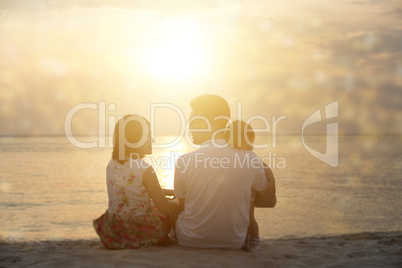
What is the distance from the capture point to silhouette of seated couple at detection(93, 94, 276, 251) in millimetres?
4004

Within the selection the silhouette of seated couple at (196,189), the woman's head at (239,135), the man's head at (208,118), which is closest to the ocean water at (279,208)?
the silhouette of seated couple at (196,189)

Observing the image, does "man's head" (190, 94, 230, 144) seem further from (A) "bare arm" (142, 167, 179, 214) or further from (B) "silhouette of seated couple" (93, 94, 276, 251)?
(A) "bare arm" (142, 167, 179, 214)

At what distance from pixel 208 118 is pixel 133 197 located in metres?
1.19

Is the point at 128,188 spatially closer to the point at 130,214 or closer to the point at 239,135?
the point at 130,214

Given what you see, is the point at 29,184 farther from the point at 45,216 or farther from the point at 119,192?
the point at 119,192

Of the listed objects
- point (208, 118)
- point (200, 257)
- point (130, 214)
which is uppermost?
point (208, 118)

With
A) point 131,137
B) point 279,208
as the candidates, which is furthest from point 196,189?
point 279,208

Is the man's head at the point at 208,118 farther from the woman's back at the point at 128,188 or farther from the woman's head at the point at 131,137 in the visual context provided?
the woman's back at the point at 128,188

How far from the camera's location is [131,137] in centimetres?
421

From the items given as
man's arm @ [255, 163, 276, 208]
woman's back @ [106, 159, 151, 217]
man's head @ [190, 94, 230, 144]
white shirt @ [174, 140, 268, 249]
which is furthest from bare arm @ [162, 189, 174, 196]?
man's arm @ [255, 163, 276, 208]

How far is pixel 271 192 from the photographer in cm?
425

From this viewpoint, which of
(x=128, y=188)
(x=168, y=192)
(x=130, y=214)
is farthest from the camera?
(x=168, y=192)

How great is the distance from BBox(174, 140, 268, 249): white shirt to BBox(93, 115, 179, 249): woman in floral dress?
0.32 metres

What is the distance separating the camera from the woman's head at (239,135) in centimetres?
398
